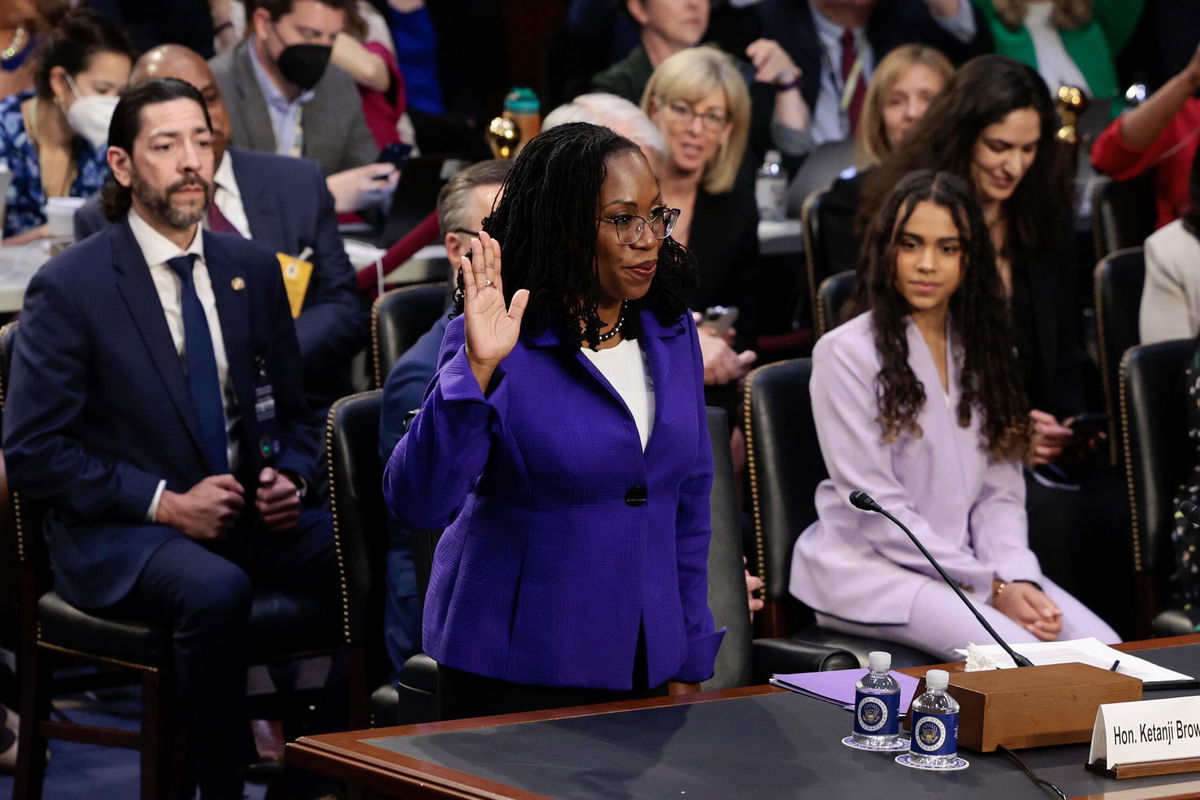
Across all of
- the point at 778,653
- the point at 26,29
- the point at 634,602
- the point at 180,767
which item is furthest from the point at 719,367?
the point at 26,29

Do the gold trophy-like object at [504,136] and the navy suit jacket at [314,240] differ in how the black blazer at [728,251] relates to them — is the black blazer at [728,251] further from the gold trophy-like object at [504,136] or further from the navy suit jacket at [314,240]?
the navy suit jacket at [314,240]

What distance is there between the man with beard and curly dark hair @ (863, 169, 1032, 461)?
118cm

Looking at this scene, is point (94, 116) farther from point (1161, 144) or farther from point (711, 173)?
point (1161, 144)

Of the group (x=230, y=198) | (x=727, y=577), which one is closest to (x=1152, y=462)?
(x=727, y=577)

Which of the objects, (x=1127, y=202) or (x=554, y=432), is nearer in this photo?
(x=554, y=432)

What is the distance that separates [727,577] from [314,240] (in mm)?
1799

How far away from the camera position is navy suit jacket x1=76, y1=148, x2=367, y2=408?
14.1 ft

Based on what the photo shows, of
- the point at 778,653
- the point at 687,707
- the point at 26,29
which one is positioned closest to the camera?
the point at 687,707

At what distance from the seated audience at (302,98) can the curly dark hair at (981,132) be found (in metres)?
1.55

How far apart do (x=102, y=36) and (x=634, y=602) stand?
3115 millimetres

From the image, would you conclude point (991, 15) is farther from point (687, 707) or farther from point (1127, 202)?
point (687, 707)

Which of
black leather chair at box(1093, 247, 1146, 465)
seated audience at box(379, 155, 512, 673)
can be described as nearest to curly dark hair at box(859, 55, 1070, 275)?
black leather chair at box(1093, 247, 1146, 465)

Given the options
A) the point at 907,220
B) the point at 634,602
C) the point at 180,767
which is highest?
the point at 907,220

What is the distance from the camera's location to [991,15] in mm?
6359
